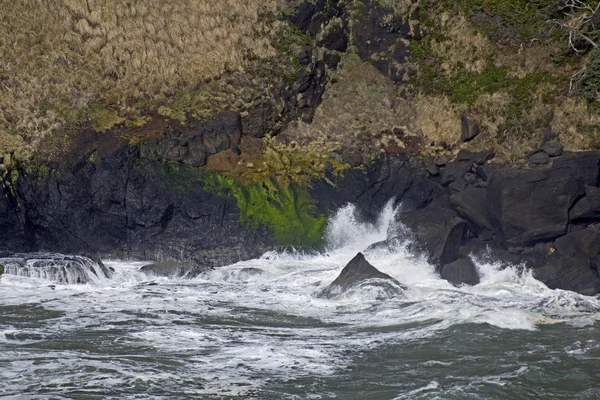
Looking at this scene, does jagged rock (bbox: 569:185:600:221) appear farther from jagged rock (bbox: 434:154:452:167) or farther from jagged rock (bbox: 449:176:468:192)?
jagged rock (bbox: 434:154:452:167)

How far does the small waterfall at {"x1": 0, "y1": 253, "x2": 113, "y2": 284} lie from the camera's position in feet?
61.9

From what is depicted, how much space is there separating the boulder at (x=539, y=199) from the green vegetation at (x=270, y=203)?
485 cm

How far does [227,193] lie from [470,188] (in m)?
6.29

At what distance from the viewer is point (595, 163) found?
19.4 m

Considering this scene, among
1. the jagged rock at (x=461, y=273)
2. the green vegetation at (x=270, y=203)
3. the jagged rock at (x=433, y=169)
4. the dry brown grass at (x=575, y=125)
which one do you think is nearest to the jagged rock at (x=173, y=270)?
the green vegetation at (x=270, y=203)

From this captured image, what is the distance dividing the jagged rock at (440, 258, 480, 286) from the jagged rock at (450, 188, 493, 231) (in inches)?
54.2

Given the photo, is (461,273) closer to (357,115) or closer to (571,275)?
(571,275)

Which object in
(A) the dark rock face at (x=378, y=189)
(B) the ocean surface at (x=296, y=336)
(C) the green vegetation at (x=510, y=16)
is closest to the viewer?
(B) the ocean surface at (x=296, y=336)

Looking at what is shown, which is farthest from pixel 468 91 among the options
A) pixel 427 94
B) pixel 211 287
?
pixel 211 287

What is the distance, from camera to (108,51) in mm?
24062

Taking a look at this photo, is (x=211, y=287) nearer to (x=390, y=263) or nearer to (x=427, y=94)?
(x=390, y=263)

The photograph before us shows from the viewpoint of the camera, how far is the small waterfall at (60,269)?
1888 cm

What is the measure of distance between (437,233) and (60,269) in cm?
890

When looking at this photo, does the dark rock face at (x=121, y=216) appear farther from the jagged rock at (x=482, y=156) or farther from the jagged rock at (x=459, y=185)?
the jagged rock at (x=482, y=156)
